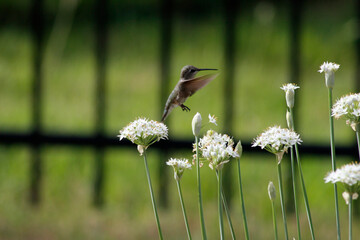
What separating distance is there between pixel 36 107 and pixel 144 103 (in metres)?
0.94

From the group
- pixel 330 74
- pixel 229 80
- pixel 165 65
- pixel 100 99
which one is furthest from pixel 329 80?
pixel 100 99

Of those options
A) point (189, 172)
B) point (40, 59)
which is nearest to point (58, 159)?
point (40, 59)

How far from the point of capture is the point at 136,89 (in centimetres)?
432

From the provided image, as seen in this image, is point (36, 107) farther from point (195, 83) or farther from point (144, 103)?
point (195, 83)

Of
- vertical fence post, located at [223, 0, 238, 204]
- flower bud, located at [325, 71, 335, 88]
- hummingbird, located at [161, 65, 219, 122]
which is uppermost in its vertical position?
vertical fence post, located at [223, 0, 238, 204]

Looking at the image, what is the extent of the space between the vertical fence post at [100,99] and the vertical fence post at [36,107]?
39cm

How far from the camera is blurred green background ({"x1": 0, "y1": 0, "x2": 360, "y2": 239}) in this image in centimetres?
281

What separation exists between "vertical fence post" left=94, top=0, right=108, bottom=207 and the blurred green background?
58 mm

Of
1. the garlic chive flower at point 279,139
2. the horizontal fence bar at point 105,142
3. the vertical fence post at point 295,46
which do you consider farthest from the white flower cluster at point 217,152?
the vertical fence post at point 295,46

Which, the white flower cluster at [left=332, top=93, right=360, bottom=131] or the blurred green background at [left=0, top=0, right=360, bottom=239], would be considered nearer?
the white flower cluster at [left=332, top=93, right=360, bottom=131]

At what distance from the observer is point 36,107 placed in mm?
3561

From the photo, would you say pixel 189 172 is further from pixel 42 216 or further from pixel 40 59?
pixel 40 59

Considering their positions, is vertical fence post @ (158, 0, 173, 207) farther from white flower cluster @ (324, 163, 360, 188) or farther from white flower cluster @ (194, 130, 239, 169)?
white flower cluster @ (324, 163, 360, 188)

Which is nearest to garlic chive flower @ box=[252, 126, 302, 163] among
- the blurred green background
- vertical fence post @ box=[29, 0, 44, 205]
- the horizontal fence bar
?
the blurred green background
